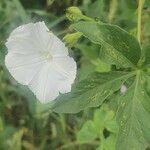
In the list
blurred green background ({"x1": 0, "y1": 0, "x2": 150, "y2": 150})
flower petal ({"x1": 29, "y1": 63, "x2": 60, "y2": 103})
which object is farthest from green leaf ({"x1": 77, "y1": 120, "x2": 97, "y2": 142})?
flower petal ({"x1": 29, "y1": 63, "x2": 60, "y2": 103})

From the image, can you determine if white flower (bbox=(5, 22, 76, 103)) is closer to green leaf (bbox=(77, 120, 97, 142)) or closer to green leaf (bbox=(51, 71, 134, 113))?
green leaf (bbox=(51, 71, 134, 113))

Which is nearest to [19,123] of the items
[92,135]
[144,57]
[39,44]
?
[92,135]

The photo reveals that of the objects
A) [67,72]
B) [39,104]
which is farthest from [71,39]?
[39,104]

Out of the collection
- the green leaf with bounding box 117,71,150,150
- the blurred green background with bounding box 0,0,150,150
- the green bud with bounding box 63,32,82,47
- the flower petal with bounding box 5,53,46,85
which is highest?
the green bud with bounding box 63,32,82,47

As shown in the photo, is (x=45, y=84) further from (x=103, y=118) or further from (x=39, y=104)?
(x=39, y=104)

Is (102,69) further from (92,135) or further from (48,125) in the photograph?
(48,125)

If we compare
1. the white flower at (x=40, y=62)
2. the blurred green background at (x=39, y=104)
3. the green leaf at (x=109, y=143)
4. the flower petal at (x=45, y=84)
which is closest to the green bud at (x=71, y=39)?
the white flower at (x=40, y=62)

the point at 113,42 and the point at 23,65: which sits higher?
the point at 113,42
